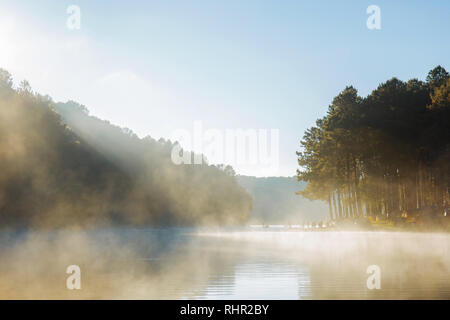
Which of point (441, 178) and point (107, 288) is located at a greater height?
point (441, 178)

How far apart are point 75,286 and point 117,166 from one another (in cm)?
10992

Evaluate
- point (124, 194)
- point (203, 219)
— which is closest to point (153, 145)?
point (203, 219)

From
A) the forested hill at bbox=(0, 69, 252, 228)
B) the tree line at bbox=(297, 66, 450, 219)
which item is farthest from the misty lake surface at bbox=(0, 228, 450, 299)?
the forested hill at bbox=(0, 69, 252, 228)

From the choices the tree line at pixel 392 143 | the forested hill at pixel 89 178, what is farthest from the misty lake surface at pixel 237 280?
the forested hill at pixel 89 178

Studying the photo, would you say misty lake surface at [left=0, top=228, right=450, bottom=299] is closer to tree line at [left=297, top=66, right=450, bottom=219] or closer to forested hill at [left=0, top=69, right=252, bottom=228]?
tree line at [left=297, top=66, right=450, bottom=219]

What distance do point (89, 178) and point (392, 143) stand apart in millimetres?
46295

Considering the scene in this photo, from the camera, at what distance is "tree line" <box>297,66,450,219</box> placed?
52.3 meters

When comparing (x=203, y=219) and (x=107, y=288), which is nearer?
(x=107, y=288)

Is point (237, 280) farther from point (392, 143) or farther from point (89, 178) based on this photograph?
point (89, 178)

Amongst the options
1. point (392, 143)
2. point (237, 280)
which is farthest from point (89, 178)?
point (237, 280)

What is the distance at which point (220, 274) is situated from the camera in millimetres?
15656

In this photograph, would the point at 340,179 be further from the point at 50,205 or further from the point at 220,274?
the point at 220,274

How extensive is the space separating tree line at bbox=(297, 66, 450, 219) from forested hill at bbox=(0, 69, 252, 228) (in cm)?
3541

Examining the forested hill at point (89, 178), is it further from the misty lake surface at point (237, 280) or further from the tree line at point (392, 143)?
the misty lake surface at point (237, 280)
